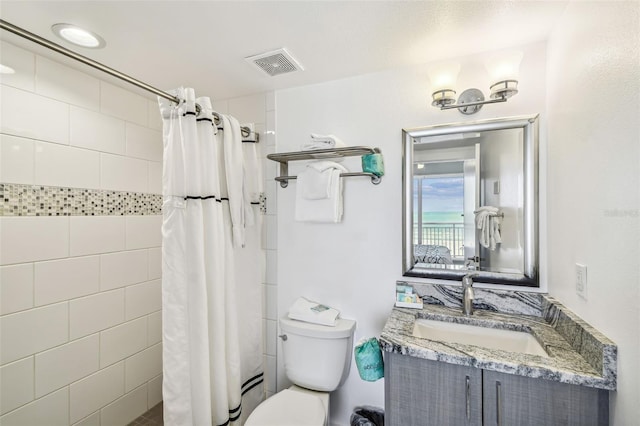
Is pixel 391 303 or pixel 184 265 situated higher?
pixel 184 265

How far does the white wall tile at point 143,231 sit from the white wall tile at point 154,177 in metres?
0.19

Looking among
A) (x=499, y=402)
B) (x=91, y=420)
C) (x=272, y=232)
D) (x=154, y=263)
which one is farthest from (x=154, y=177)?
(x=499, y=402)

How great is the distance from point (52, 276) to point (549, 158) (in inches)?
101

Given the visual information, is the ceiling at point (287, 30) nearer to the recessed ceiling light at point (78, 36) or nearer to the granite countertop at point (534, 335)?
the recessed ceiling light at point (78, 36)

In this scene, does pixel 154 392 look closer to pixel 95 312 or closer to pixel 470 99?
pixel 95 312

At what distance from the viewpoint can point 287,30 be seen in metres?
1.35

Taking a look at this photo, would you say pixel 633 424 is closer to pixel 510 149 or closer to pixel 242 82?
pixel 510 149

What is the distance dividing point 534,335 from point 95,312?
2.28m

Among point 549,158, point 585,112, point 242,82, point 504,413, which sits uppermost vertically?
point 242,82

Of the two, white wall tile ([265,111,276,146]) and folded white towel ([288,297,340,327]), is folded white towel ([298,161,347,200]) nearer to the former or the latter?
white wall tile ([265,111,276,146])

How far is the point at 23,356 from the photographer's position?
1390mm

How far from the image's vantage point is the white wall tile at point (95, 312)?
159cm

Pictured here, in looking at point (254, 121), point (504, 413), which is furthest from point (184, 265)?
point (504, 413)

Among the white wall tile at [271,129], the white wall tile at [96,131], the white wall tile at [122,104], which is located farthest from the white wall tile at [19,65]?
the white wall tile at [271,129]
